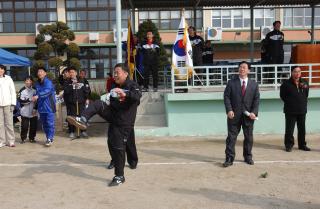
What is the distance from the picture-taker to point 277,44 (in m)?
10.7

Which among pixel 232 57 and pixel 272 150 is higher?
pixel 232 57

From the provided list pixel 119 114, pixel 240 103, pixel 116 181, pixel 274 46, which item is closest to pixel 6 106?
pixel 119 114

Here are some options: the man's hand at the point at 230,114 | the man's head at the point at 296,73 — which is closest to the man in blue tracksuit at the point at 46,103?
the man's hand at the point at 230,114

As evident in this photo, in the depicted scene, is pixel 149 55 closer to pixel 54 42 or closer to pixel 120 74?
pixel 120 74

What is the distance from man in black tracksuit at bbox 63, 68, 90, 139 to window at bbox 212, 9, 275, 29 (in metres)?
21.9

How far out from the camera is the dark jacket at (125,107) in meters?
5.55

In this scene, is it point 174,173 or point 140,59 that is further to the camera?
point 140,59

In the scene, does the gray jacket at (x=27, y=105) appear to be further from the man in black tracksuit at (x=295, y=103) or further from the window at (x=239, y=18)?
the window at (x=239, y=18)

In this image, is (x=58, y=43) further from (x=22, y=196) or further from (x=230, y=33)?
(x=22, y=196)

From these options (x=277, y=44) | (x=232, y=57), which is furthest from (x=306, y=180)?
(x=232, y=57)

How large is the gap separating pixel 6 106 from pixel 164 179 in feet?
13.8

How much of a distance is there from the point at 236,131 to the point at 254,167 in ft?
2.06

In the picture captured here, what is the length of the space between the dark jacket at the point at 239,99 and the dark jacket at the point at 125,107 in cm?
165

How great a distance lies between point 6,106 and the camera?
8367 millimetres
